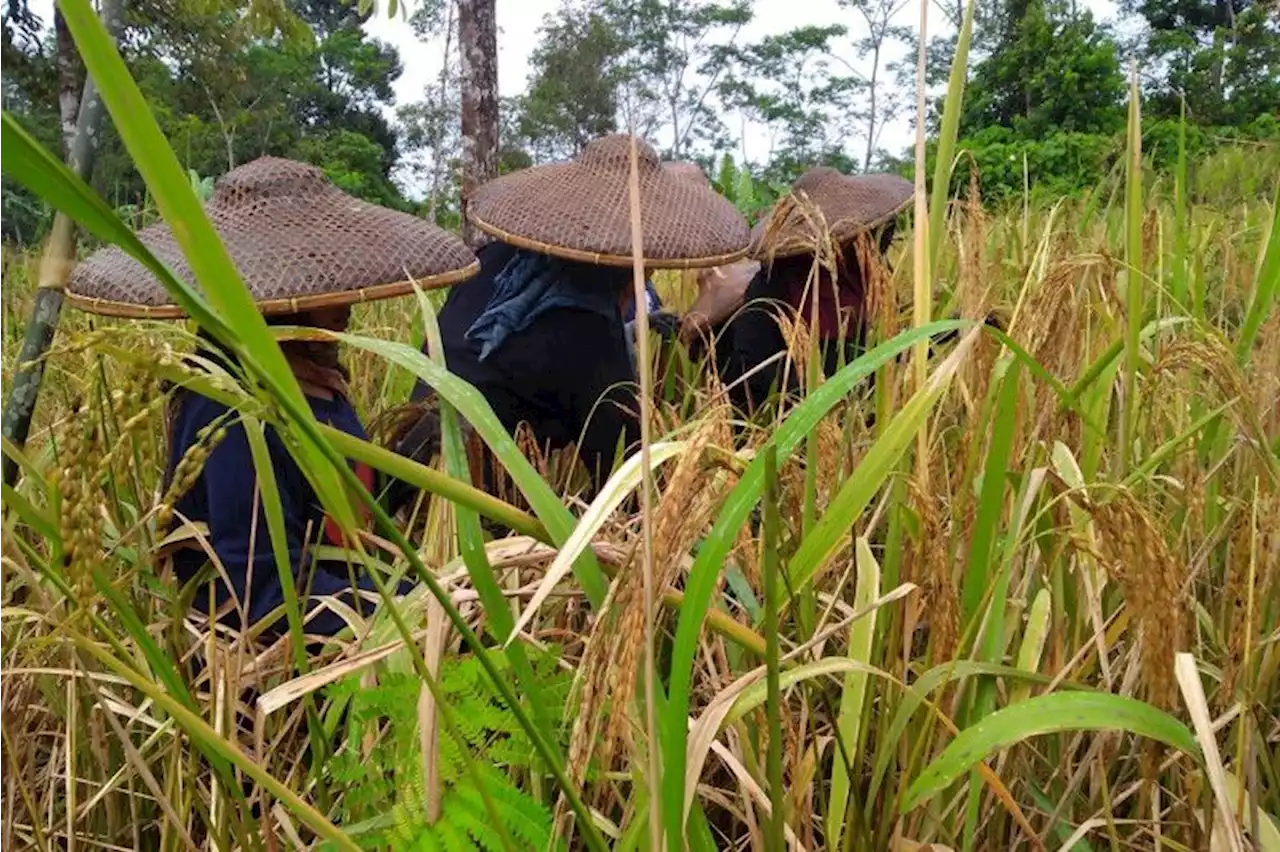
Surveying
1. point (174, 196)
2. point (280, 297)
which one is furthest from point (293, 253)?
point (174, 196)

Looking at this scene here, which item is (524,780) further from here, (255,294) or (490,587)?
Answer: (255,294)

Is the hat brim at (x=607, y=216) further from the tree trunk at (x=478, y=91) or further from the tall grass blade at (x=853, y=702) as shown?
the tree trunk at (x=478, y=91)

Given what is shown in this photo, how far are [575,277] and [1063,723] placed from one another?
1302 mm

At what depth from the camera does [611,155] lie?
1.84 m

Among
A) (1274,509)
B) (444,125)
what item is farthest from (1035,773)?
(444,125)

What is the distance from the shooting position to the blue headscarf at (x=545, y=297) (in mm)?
1716

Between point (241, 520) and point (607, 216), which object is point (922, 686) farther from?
point (607, 216)

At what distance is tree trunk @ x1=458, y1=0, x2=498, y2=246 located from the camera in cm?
409

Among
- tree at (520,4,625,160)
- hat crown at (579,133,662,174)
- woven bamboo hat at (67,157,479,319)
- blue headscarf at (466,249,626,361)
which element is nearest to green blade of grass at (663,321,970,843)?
woven bamboo hat at (67,157,479,319)

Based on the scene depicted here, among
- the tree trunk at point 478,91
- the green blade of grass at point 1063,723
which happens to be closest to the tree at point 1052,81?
the tree trunk at point 478,91

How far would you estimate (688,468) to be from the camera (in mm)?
413

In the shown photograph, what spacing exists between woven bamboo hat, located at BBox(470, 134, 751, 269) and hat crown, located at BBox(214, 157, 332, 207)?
1.37 ft

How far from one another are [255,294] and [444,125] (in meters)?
19.7

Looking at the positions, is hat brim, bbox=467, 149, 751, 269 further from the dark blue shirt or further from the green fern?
the green fern
